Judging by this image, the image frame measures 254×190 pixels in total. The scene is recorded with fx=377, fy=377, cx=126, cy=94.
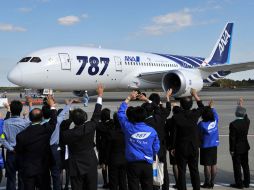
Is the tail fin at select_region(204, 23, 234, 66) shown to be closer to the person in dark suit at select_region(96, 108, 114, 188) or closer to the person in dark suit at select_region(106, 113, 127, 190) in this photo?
the person in dark suit at select_region(96, 108, 114, 188)

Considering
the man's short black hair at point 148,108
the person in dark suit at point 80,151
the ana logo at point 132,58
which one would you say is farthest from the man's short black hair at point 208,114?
the ana logo at point 132,58

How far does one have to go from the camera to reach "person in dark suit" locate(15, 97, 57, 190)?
4461mm

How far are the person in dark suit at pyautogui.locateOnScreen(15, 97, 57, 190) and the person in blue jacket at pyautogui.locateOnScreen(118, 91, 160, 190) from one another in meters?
1.01

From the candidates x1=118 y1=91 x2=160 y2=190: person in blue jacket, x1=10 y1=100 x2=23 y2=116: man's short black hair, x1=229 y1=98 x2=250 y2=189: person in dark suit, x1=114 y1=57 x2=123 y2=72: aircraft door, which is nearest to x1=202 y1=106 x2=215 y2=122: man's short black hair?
x1=229 y1=98 x2=250 y2=189: person in dark suit

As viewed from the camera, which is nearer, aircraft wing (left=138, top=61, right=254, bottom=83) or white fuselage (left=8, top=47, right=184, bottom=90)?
white fuselage (left=8, top=47, right=184, bottom=90)

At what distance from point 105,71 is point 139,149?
61.9 ft

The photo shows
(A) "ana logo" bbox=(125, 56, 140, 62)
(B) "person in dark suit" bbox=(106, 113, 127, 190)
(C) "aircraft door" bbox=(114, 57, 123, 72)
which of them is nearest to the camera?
(B) "person in dark suit" bbox=(106, 113, 127, 190)

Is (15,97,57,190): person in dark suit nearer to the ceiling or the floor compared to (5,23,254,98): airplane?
nearer to the floor

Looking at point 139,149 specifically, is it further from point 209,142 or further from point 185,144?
point 209,142

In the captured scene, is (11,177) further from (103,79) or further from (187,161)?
(103,79)

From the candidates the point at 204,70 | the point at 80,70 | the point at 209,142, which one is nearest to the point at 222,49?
the point at 204,70

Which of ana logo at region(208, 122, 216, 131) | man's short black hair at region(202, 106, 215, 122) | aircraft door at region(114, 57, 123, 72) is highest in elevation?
aircraft door at region(114, 57, 123, 72)

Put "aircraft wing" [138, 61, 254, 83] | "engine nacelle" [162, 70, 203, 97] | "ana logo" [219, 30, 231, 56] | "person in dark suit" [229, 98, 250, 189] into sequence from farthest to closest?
"ana logo" [219, 30, 231, 56] → "aircraft wing" [138, 61, 254, 83] → "engine nacelle" [162, 70, 203, 97] → "person in dark suit" [229, 98, 250, 189]

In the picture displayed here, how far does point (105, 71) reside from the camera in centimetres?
2317
